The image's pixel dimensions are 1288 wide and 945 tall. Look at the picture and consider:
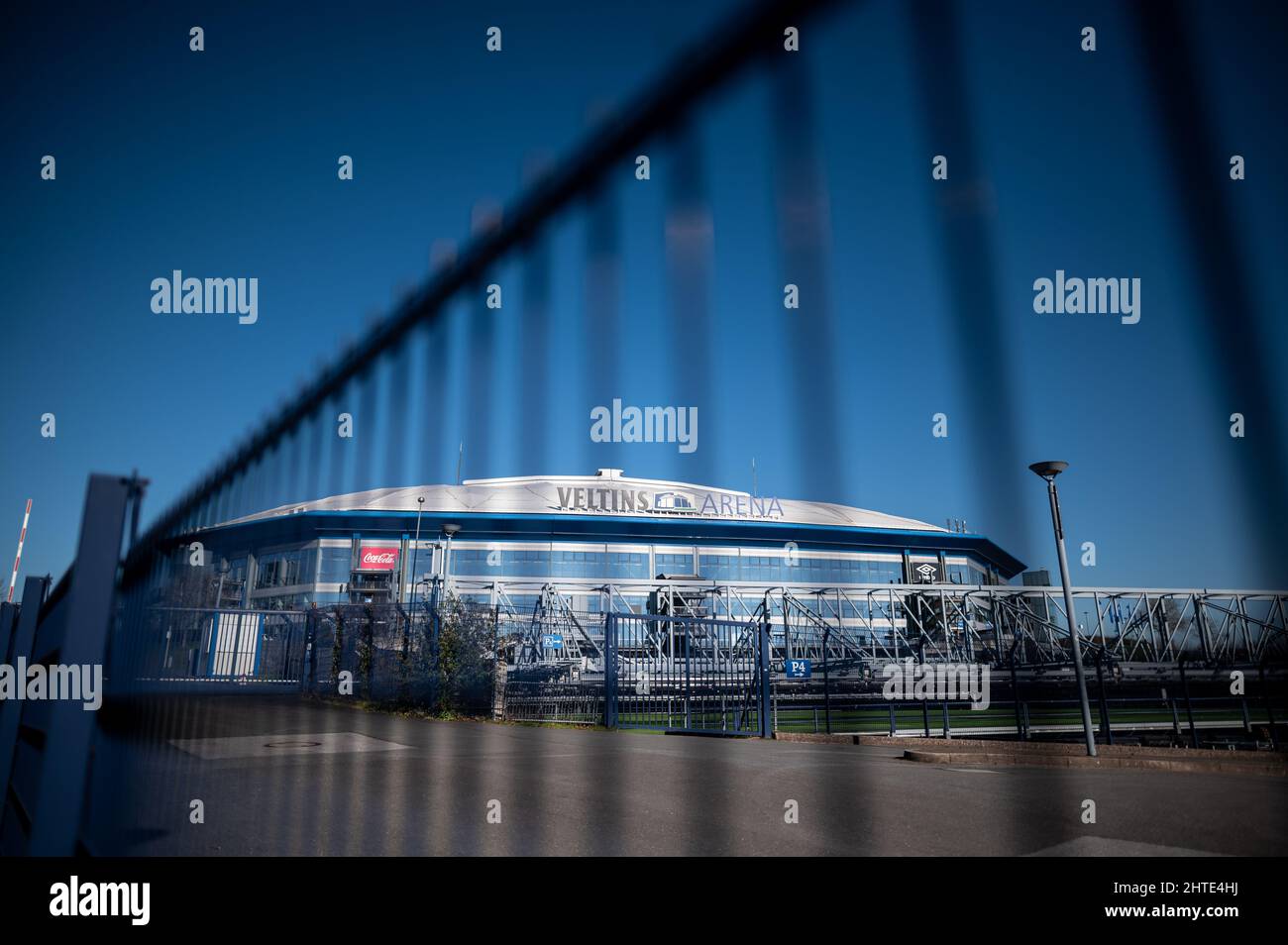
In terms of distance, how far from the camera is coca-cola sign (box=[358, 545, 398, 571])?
5234 cm

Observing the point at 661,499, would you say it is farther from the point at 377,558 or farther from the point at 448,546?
the point at 377,558

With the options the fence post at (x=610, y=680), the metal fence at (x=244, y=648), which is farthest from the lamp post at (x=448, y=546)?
the metal fence at (x=244, y=648)

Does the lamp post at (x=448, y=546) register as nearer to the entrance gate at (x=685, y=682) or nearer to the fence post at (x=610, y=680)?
the fence post at (x=610, y=680)

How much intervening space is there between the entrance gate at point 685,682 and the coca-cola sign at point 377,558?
4095 centimetres

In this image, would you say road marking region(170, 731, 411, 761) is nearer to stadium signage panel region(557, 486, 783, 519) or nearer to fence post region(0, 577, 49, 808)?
fence post region(0, 577, 49, 808)

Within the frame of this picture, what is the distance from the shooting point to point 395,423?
2.54 m

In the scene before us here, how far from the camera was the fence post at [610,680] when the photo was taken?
12.4 meters

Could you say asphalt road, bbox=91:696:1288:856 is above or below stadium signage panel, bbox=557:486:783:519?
below

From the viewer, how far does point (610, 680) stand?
12.5 m

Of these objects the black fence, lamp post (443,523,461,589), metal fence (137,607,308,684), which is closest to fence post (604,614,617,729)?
the black fence

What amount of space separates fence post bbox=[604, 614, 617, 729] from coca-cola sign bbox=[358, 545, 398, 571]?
4182 centimetres

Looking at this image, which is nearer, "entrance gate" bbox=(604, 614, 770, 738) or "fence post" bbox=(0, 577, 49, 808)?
"fence post" bbox=(0, 577, 49, 808)
